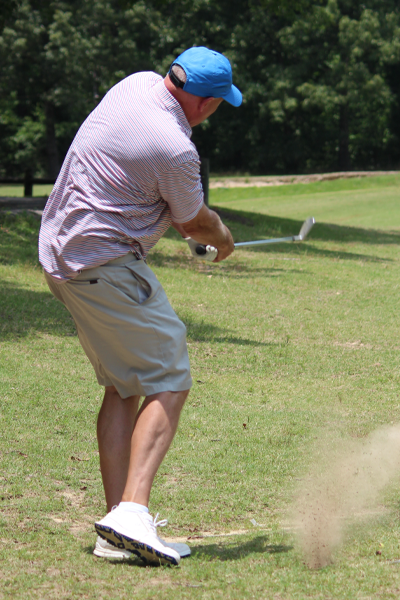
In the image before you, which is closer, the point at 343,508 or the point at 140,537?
the point at 140,537

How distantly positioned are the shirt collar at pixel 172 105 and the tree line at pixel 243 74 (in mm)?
33307

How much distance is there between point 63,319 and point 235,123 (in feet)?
135

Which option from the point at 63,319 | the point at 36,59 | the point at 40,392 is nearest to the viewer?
the point at 40,392

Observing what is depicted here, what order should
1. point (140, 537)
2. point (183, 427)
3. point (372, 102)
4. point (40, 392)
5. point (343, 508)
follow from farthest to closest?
1. point (372, 102)
2. point (40, 392)
3. point (183, 427)
4. point (343, 508)
5. point (140, 537)

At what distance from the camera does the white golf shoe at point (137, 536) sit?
8.48 feet

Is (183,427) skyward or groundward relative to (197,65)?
groundward

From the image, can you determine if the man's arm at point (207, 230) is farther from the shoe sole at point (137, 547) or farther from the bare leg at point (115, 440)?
the shoe sole at point (137, 547)

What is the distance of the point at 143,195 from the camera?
8.82 ft

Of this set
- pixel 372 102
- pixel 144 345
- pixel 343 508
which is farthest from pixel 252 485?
pixel 372 102

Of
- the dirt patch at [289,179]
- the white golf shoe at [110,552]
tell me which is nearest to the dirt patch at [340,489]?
the white golf shoe at [110,552]

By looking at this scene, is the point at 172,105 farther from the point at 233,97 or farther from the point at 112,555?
the point at 112,555

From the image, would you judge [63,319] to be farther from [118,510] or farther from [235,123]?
[235,123]

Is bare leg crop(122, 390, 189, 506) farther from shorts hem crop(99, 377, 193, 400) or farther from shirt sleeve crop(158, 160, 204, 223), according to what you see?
shirt sleeve crop(158, 160, 204, 223)

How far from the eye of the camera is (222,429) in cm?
441
